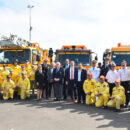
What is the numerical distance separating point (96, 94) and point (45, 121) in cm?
299

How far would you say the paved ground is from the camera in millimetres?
6141

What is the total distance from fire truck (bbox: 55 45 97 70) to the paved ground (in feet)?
13.3

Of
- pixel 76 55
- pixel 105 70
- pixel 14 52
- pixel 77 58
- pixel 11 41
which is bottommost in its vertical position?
pixel 105 70

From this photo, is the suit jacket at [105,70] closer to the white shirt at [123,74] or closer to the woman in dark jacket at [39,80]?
the white shirt at [123,74]

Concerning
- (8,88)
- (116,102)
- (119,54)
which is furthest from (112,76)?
(8,88)

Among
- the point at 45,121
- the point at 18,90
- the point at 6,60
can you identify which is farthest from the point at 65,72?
the point at 6,60

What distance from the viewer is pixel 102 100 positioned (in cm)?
891

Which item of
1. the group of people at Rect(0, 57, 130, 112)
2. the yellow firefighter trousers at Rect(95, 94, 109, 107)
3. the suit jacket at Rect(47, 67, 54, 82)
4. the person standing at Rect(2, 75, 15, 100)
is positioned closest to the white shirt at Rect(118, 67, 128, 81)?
the group of people at Rect(0, 57, 130, 112)

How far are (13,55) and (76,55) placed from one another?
3.76 meters

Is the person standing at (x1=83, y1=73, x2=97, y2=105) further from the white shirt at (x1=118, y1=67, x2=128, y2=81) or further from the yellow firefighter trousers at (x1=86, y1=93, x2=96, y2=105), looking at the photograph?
the white shirt at (x1=118, y1=67, x2=128, y2=81)

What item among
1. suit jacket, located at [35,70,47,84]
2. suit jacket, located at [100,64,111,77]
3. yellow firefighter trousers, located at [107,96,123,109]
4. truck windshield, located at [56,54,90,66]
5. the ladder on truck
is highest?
the ladder on truck

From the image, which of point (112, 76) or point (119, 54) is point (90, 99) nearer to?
point (112, 76)

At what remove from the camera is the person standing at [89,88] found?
935 cm

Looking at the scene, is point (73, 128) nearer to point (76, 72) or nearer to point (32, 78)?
point (76, 72)
